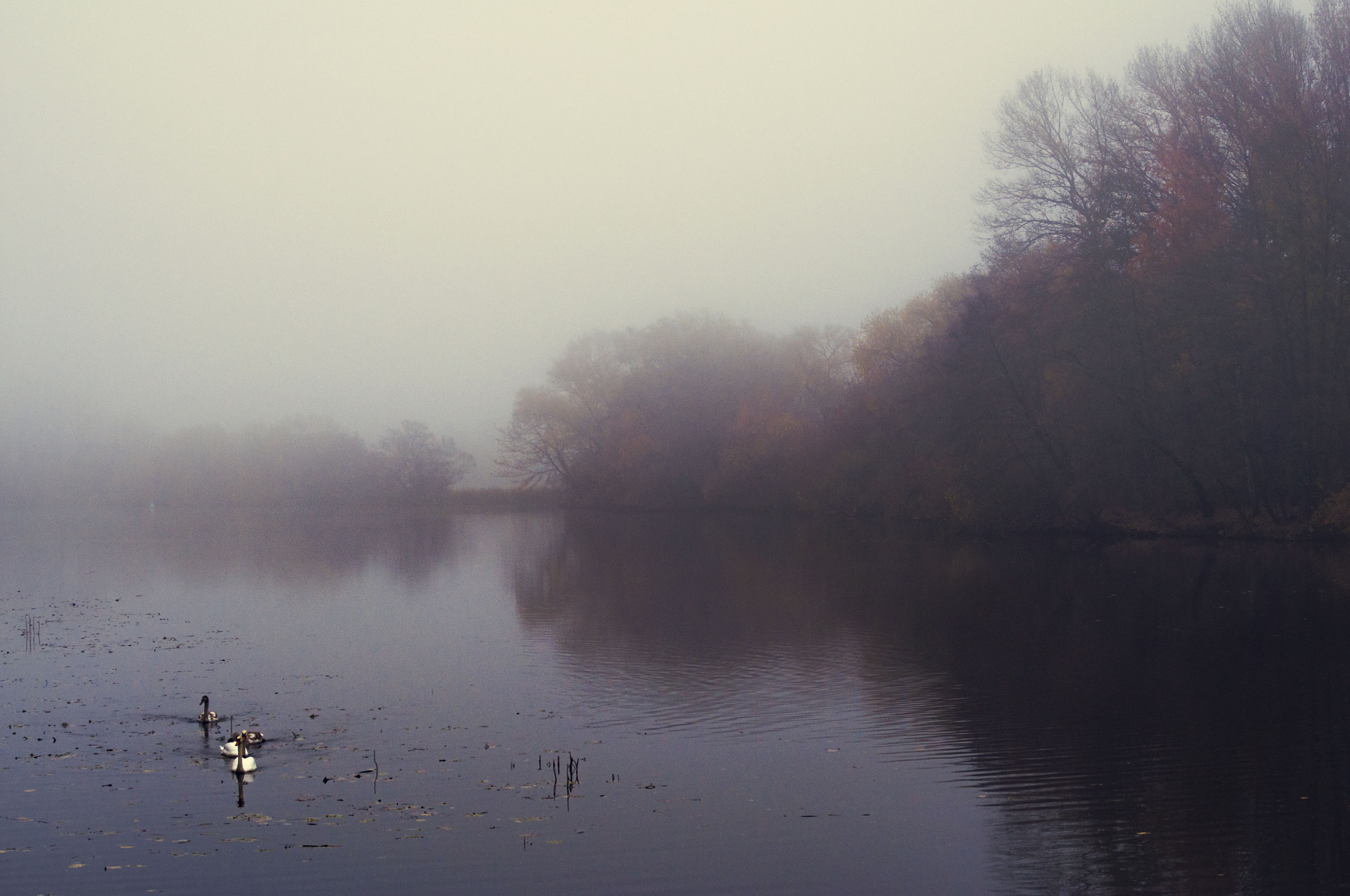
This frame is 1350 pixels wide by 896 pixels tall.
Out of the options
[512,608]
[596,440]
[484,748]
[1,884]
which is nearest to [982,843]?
[484,748]

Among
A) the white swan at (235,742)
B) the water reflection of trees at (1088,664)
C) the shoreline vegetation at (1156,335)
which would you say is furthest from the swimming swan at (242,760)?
the shoreline vegetation at (1156,335)

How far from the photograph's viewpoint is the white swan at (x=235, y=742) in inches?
416

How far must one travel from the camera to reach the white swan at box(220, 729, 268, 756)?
10555 mm

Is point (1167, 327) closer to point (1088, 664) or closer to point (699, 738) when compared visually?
point (1088, 664)

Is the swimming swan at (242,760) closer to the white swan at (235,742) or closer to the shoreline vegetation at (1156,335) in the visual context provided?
the white swan at (235,742)

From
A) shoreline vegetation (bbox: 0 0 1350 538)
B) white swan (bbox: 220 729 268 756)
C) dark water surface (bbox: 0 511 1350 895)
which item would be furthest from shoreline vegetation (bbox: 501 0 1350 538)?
white swan (bbox: 220 729 268 756)

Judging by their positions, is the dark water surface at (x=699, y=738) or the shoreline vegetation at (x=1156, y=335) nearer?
the dark water surface at (x=699, y=738)

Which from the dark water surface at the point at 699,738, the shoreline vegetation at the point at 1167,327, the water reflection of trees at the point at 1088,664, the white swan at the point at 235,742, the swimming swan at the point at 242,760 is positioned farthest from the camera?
the shoreline vegetation at the point at 1167,327

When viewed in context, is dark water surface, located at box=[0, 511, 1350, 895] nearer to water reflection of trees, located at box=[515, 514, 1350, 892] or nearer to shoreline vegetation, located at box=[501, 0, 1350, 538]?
water reflection of trees, located at box=[515, 514, 1350, 892]

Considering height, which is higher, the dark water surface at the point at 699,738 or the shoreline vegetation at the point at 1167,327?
the shoreline vegetation at the point at 1167,327

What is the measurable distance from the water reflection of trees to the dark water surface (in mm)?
60

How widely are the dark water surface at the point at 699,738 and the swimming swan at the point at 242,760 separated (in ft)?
0.33

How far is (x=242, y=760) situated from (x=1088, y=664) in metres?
11.6

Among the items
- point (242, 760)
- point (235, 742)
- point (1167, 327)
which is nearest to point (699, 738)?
point (242, 760)
